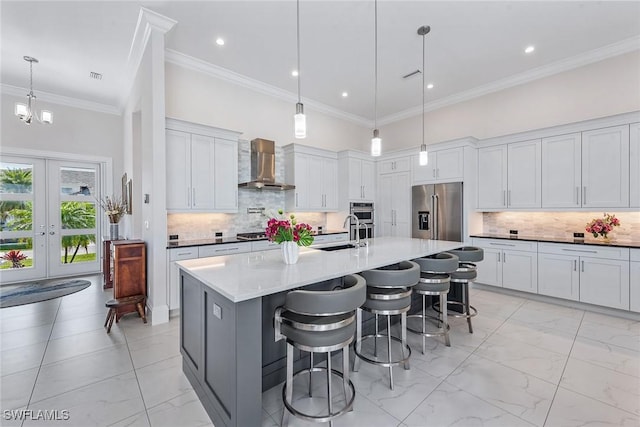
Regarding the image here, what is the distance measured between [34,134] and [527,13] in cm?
805

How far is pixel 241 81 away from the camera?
A: 15.5 feet

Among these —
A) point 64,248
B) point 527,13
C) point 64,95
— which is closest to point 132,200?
point 64,248

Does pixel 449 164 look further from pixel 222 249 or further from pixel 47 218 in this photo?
pixel 47 218

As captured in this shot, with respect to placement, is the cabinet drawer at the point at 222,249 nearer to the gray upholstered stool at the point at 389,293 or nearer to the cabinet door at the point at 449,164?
the gray upholstered stool at the point at 389,293

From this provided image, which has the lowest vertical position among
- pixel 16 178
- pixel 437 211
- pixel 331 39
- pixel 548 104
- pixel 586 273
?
pixel 586 273

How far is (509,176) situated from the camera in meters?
4.53

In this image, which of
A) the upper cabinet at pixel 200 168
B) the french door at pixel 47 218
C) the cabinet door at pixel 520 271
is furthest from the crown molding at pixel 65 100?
the cabinet door at pixel 520 271

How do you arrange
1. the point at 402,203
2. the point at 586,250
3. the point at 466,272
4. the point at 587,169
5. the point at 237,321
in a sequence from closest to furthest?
the point at 237,321
the point at 466,272
the point at 586,250
the point at 587,169
the point at 402,203

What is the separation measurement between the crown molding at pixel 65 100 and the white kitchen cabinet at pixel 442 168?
6.51m

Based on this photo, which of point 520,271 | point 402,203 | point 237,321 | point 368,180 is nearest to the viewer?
point 237,321

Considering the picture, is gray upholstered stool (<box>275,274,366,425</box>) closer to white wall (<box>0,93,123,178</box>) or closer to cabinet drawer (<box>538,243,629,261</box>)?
cabinet drawer (<box>538,243,629,261</box>)

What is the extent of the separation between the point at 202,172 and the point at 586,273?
551cm

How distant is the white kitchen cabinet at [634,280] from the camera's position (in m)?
3.32

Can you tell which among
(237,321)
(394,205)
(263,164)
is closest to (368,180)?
(394,205)
